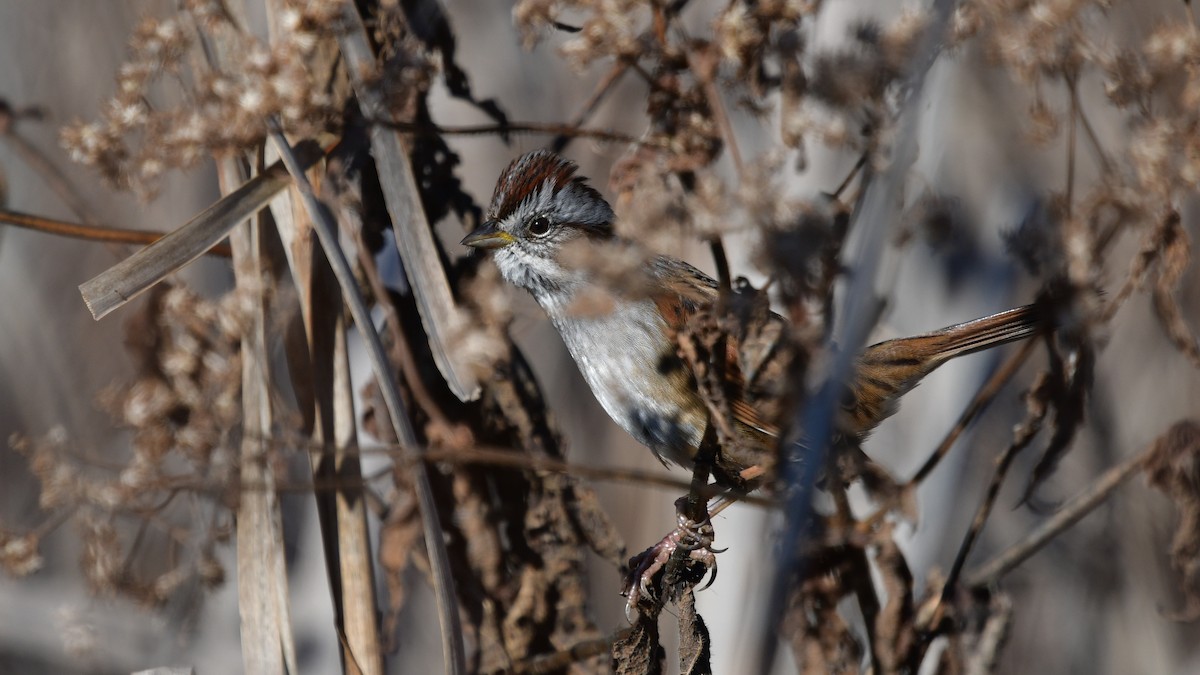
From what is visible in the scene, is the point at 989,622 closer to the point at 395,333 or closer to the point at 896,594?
the point at 896,594

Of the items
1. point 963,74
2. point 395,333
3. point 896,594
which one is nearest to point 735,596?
point 896,594

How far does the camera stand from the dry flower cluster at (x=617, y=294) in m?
1.64

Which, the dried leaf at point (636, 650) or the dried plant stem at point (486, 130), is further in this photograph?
the dried plant stem at point (486, 130)

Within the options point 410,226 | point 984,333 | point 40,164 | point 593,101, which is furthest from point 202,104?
point 984,333

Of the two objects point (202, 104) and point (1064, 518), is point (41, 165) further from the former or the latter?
point (1064, 518)

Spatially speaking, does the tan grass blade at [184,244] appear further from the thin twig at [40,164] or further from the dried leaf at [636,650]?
the dried leaf at [636,650]

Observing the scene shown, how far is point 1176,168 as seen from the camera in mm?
1677

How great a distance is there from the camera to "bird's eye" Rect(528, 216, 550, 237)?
254cm

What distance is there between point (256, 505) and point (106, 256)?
71.7 inches

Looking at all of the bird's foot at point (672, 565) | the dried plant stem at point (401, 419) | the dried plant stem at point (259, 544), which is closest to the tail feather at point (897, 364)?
the bird's foot at point (672, 565)

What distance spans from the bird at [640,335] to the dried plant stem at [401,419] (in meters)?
0.47

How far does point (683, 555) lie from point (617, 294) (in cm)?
56

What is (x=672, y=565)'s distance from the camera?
1.77m

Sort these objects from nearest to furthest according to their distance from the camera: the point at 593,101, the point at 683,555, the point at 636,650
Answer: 1. the point at 636,650
2. the point at 683,555
3. the point at 593,101
